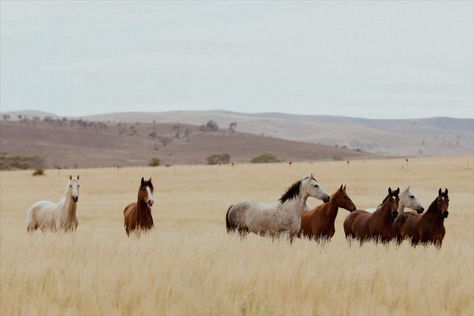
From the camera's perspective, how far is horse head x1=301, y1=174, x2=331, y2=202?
15.8m

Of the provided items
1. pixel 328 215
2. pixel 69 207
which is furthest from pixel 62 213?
pixel 328 215

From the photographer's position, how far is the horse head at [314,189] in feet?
51.8

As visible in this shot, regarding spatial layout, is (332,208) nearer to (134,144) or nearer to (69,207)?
(69,207)

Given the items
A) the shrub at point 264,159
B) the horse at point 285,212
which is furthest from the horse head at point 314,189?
the shrub at point 264,159

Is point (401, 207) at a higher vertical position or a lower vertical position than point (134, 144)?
higher

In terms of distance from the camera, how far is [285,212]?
1603 cm

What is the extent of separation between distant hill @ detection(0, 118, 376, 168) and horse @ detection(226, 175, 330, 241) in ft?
334

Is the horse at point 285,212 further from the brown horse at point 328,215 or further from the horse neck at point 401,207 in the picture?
the horse neck at point 401,207

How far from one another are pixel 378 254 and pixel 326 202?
13.7 feet

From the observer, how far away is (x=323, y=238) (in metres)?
16.1

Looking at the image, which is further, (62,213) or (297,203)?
(62,213)

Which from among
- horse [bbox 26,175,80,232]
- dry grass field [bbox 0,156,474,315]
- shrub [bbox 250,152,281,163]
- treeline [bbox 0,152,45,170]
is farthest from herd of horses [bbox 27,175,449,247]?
shrub [bbox 250,152,281,163]

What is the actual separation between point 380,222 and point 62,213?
707 cm

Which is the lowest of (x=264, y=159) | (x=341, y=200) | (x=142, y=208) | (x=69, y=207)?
(x=264, y=159)
